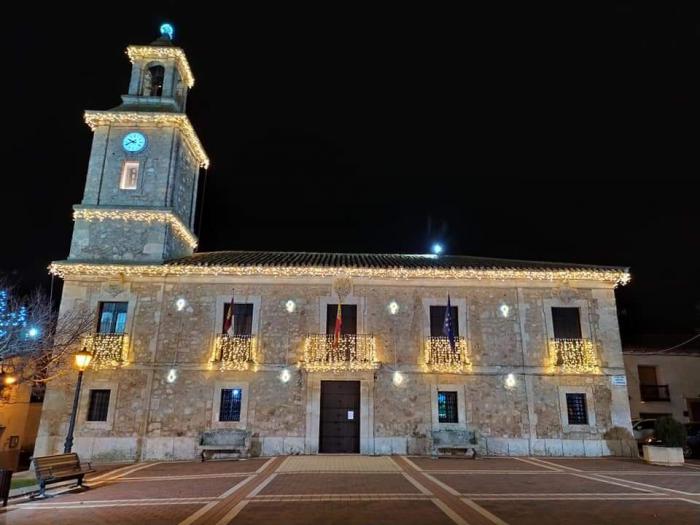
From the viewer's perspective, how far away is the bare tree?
14828mm

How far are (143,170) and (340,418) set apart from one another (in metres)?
12.1

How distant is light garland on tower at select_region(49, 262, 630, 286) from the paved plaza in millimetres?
6293

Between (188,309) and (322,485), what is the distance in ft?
29.3

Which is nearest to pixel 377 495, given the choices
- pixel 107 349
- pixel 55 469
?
pixel 55 469

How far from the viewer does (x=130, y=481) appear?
1130 cm

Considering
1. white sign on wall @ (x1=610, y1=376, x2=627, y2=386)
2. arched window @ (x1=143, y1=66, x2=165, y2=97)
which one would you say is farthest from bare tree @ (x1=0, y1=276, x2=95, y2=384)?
white sign on wall @ (x1=610, y1=376, x2=627, y2=386)

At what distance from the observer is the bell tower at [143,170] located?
57.6 ft

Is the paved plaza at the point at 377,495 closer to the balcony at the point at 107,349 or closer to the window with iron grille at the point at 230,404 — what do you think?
the window with iron grille at the point at 230,404

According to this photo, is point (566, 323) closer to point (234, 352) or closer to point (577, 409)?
point (577, 409)

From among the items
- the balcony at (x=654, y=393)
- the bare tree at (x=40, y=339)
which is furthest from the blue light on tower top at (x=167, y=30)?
the balcony at (x=654, y=393)

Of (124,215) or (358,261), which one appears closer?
(124,215)

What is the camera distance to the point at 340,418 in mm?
16031

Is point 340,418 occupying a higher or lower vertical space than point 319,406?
lower

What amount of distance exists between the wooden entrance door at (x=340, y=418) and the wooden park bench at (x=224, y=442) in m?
2.47
